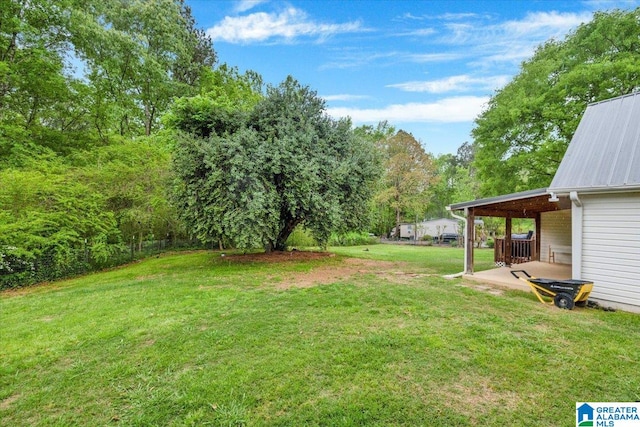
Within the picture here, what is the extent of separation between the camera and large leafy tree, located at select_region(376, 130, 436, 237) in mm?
25172

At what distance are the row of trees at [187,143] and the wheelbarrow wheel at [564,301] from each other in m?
5.83

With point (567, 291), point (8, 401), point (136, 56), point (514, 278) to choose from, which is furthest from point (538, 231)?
point (136, 56)

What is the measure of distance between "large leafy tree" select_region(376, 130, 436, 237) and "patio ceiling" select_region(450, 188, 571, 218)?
1482 cm

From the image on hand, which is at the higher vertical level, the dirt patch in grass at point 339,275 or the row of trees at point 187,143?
the row of trees at point 187,143

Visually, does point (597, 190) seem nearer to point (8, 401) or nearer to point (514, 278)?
point (514, 278)

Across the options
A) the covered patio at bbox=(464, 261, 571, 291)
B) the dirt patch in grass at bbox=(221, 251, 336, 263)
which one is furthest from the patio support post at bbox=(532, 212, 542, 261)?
the dirt patch in grass at bbox=(221, 251, 336, 263)

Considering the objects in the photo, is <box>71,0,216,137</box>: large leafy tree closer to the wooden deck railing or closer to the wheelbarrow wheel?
the wooden deck railing

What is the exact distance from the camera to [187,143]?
9188mm

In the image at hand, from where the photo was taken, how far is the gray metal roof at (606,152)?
5.11m

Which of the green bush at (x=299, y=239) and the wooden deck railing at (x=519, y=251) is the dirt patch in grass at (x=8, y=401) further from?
the green bush at (x=299, y=239)

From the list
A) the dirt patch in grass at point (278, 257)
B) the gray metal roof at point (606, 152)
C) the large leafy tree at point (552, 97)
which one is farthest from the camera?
the large leafy tree at point (552, 97)

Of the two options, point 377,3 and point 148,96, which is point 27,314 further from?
point 148,96

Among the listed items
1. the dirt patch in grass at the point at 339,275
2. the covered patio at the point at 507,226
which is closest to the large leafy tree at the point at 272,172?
the dirt patch in grass at the point at 339,275

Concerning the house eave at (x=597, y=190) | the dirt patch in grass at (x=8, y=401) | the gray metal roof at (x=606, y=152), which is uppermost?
the gray metal roof at (x=606, y=152)
